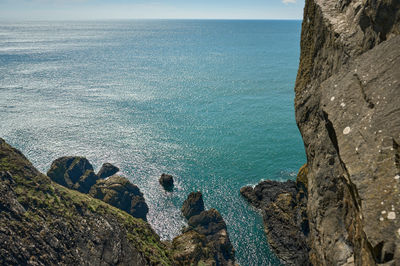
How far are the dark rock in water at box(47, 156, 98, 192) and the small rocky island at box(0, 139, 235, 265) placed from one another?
70.3ft

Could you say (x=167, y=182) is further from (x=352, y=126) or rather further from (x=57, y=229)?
(x=352, y=126)

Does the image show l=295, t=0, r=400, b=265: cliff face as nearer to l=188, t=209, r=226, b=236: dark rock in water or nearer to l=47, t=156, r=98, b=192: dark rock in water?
l=188, t=209, r=226, b=236: dark rock in water

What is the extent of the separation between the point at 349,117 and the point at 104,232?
23694 millimetres

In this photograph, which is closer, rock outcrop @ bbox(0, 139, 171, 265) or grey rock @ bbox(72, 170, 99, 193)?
rock outcrop @ bbox(0, 139, 171, 265)

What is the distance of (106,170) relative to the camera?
56.5 metres

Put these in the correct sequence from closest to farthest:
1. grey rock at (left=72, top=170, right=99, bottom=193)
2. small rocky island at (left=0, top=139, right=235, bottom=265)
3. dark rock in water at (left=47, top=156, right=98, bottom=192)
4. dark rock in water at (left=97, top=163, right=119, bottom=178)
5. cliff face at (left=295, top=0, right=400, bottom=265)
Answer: cliff face at (left=295, top=0, right=400, bottom=265), small rocky island at (left=0, top=139, right=235, bottom=265), grey rock at (left=72, top=170, right=99, bottom=193), dark rock in water at (left=47, top=156, right=98, bottom=192), dark rock in water at (left=97, top=163, right=119, bottom=178)

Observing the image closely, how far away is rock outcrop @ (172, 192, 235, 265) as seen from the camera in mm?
31625

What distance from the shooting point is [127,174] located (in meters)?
57.3

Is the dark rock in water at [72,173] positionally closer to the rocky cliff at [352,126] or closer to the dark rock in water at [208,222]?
the dark rock in water at [208,222]

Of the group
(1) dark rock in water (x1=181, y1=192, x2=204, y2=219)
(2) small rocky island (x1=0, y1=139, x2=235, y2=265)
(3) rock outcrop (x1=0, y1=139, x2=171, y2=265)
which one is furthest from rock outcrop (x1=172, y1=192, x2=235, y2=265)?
(3) rock outcrop (x1=0, y1=139, x2=171, y2=265)

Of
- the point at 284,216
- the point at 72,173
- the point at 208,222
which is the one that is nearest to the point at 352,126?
the point at 284,216

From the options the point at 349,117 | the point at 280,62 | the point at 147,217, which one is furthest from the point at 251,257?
the point at 280,62

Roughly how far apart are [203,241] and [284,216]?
13304mm

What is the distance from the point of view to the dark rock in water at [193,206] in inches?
1770
